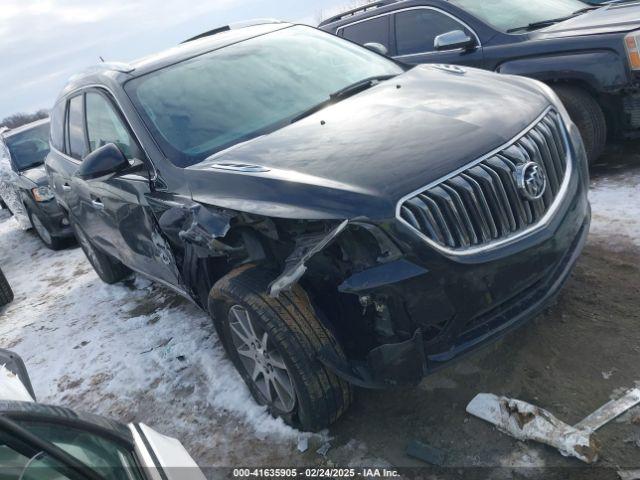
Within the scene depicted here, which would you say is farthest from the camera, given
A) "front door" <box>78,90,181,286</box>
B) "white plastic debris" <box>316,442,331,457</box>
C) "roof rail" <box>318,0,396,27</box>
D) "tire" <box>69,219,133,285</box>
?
"roof rail" <box>318,0,396,27</box>

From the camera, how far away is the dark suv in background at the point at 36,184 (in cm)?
737

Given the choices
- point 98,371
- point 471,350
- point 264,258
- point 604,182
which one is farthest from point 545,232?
point 98,371

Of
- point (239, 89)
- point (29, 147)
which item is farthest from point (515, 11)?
point (29, 147)

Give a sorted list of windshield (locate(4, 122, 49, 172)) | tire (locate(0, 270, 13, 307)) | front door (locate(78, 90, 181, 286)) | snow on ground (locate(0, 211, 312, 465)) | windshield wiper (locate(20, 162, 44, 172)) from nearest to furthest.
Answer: snow on ground (locate(0, 211, 312, 465)) → front door (locate(78, 90, 181, 286)) → tire (locate(0, 270, 13, 307)) → windshield wiper (locate(20, 162, 44, 172)) → windshield (locate(4, 122, 49, 172))

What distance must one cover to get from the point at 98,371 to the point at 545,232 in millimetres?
3138

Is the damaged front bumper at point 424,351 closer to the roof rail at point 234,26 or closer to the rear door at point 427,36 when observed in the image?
the roof rail at point 234,26

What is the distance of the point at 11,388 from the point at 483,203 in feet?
6.26

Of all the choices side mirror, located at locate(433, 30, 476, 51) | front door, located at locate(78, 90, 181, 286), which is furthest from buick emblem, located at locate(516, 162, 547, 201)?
side mirror, located at locate(433, 30, 476, 51)

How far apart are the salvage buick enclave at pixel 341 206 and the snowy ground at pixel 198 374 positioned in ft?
0.70

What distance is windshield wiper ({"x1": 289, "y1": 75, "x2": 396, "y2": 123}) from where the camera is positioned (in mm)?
3113

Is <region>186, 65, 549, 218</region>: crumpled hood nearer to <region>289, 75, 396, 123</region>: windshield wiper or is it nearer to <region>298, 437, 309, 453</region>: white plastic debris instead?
<region>289, 75, 396, 123</region>: windshield wiper

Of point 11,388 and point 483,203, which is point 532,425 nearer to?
point 483,203

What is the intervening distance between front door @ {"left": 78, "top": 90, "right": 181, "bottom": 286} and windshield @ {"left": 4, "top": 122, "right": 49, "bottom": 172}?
4863mm

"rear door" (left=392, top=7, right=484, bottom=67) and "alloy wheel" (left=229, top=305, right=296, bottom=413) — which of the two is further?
"rear door" (left=392, top=7, right=484, bottom=67)
